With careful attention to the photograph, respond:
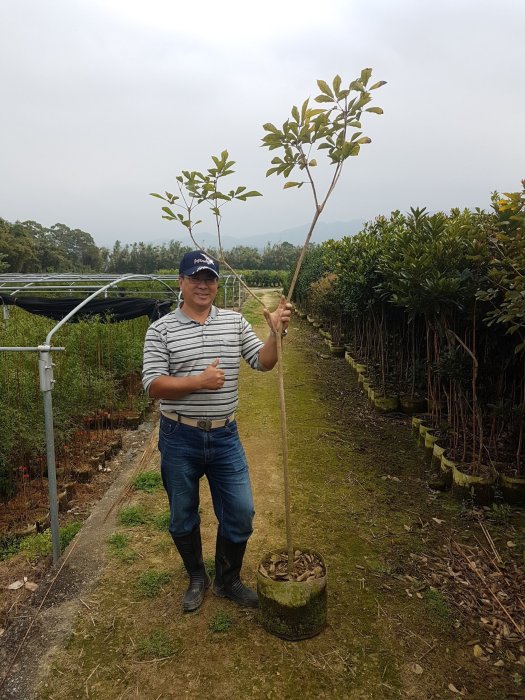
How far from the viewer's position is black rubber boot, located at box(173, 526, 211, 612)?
255cm

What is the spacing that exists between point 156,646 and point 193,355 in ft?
4.88

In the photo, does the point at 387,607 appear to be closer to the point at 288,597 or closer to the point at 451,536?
the point at 288,597

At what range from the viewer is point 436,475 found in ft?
14.5

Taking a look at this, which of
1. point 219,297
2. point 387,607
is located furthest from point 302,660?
point 219,297

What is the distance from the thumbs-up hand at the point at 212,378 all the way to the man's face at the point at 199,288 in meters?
0.35

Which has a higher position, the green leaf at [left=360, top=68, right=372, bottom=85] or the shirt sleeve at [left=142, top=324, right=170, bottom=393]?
the green leaf at [left=360, top=68, right=372, bottom=85]

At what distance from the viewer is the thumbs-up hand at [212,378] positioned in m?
2.12

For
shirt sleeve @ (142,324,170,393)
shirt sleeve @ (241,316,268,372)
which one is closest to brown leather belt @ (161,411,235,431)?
shirt sleeve @ (142,324,170,393)

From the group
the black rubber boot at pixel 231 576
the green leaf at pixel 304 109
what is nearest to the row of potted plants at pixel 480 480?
the black rubber boot at pixel 231 576

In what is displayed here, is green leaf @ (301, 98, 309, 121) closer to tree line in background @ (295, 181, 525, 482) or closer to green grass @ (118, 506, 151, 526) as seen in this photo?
tree line in background @ (295, 181, 525, 482)

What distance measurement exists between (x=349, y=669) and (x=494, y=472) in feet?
7.27

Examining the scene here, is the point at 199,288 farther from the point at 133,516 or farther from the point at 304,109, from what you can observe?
the point at 133,516

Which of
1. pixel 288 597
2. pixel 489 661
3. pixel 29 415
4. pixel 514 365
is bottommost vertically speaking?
pixel 489 661

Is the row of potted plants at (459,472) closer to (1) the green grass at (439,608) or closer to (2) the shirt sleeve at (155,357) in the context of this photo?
(1) the green grass at (439,608)
